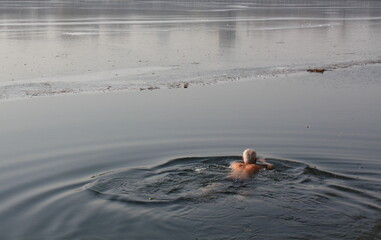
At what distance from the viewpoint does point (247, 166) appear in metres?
13.1

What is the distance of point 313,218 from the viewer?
1074 centimetres

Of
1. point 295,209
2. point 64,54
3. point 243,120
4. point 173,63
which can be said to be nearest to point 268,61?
point 173,63

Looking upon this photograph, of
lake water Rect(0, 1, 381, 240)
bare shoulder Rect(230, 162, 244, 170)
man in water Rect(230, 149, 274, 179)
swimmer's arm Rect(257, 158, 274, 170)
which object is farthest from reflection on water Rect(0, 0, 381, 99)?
man in water Rect(230, 149, 274, 179)

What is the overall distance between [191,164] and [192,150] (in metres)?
1.09

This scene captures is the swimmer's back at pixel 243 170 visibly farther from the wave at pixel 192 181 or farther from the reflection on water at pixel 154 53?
the reflection on water at pixel 154 53

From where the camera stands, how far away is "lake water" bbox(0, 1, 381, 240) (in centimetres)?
1070

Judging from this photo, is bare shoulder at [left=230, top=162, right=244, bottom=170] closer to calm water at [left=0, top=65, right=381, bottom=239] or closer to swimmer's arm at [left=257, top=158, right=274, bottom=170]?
calm water at [left=0, top=65, right=381, bottom=239]

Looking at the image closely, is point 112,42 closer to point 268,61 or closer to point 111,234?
point 268,61

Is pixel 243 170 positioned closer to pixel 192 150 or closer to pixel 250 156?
pixel 250 156

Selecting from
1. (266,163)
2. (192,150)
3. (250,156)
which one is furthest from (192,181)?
(192,150)

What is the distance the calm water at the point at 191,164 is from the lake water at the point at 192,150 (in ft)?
0.11

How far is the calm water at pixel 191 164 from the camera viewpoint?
34.7 feet

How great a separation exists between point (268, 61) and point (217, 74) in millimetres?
4595

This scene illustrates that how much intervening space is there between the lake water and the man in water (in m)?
0.22
